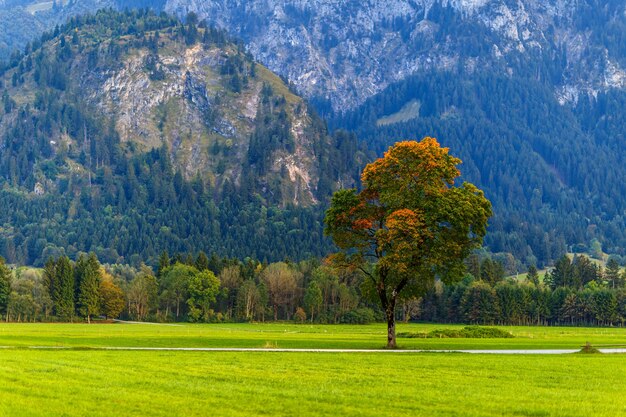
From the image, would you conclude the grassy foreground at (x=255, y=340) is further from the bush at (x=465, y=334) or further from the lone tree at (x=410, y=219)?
the lone tree at (x=410, y=219)

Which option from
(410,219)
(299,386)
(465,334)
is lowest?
(299,386)

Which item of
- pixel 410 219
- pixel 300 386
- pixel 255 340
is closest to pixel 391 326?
pixel 410 219

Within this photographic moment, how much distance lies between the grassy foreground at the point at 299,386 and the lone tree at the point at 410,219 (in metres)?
21.2

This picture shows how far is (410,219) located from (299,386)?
37954 mm

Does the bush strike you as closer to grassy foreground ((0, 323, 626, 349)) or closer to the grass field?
grassy foreground ((0, 323, 626, 349))

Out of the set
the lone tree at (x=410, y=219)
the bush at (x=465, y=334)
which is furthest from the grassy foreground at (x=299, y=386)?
the bush at (x=465, y=334)

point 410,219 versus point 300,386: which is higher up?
point 410,219

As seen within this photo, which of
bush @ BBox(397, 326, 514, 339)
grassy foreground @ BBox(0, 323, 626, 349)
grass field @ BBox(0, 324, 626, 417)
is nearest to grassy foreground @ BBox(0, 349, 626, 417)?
grass field @ BBox(0, 324, 626, 417)

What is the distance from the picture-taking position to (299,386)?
4012 cm

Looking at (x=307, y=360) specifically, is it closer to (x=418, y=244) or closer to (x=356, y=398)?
(x=356, y=398)

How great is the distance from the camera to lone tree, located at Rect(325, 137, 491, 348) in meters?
77.5

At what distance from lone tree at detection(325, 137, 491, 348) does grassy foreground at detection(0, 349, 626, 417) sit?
21.2 meters

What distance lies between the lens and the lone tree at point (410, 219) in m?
77.5

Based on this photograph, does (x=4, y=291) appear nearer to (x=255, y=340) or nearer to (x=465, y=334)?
(x=465, y=334)
